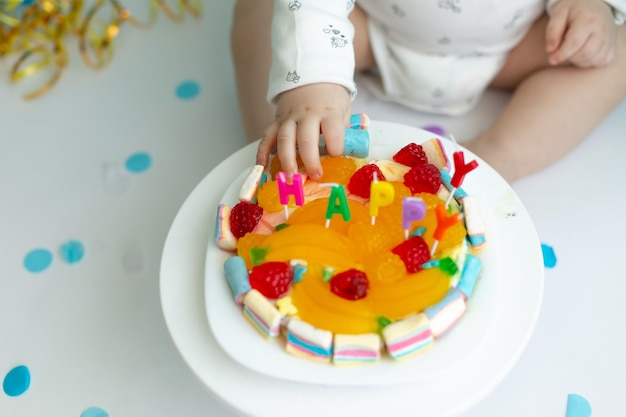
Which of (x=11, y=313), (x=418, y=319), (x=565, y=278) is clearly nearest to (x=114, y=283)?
(x=11, y=313)

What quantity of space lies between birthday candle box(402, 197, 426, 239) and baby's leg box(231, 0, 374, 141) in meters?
0.38

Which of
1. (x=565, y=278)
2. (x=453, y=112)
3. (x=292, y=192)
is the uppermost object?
(x=292, y=192)

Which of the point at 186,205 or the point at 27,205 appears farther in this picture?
the point at 27,205

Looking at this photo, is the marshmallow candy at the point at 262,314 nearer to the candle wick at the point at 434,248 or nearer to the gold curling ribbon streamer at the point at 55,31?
the candle wick at the point at 434,248

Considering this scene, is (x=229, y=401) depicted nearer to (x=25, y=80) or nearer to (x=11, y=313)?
(x=11, y=313)

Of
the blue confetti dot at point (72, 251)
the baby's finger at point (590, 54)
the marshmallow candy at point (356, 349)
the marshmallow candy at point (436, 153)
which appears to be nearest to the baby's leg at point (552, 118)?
the baby's finger at point (590, 54)

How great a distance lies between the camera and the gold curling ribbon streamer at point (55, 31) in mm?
1225

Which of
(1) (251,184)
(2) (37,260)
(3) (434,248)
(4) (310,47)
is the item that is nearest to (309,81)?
(4) (310,47)

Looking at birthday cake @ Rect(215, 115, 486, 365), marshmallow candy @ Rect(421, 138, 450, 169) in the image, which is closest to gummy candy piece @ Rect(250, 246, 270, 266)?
birthday cake @ Rect(215, 115, 486, 365)

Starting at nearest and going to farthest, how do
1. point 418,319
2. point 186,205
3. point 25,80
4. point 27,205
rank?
point 418,319 → point 186,205 → point 27,205 → point 25,80

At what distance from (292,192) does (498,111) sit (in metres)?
0.51

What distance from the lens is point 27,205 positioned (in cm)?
105

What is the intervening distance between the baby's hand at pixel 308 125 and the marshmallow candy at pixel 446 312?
198 millimetres

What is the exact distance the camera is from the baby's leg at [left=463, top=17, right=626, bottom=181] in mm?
970
